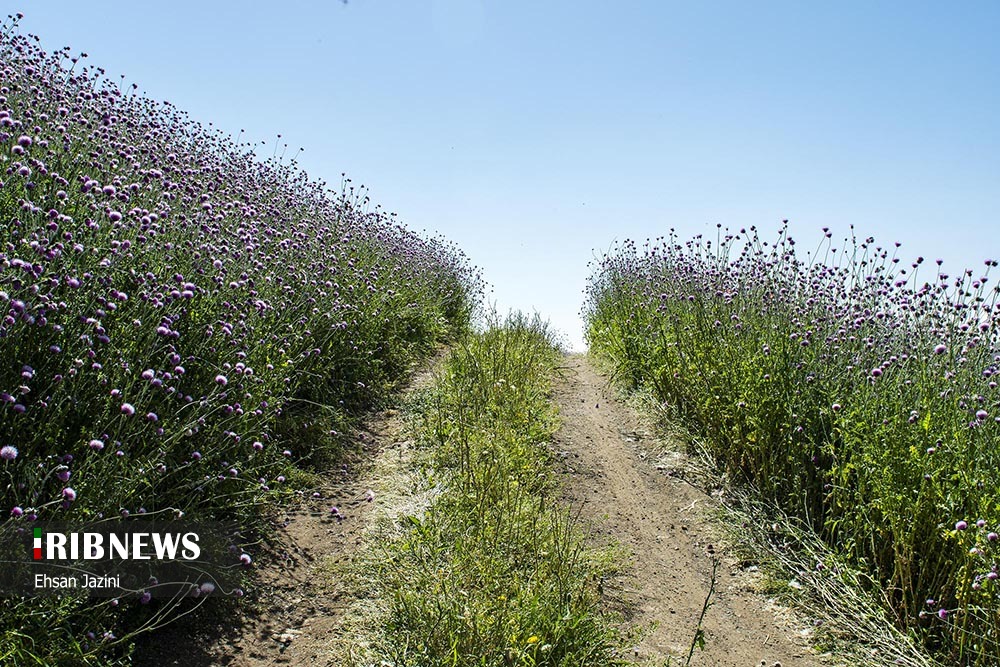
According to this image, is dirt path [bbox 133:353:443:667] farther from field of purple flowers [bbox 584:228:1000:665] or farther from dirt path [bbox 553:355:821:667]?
field of purple flowers [bbox 584:228:1000:665]

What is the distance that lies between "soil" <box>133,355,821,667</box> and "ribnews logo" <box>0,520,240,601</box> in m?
0.20

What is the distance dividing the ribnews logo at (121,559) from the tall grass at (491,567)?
0.80 meters

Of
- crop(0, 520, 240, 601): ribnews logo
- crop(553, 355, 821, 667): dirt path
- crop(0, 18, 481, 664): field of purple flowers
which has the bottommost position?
crop(553, 355, 821, 667): dirt path

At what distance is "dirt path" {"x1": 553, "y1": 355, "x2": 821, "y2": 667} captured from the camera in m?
3.60

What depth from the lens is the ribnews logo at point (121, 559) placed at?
8.59 ft

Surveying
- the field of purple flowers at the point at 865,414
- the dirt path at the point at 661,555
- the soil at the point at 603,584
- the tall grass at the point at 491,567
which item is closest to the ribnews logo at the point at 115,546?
the soil at the point at 603,584

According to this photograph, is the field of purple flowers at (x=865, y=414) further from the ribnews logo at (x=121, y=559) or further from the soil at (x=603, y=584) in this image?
the ribnews logo at (x=121, y=559)

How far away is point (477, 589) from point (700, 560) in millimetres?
1817

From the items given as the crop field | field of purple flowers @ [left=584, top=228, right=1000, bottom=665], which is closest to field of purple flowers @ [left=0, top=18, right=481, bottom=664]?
the crop field

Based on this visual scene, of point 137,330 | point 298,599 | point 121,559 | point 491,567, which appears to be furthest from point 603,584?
point 137,330

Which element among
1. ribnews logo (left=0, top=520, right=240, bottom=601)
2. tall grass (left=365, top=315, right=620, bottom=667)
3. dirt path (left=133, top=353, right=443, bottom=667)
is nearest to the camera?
ribnews logo (left=0, top=520, right=240, bottom=601)

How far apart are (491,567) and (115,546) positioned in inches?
65.5

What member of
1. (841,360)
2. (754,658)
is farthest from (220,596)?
(841,360)

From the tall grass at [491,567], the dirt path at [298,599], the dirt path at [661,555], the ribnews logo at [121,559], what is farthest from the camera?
the dirt path at [661,555]
